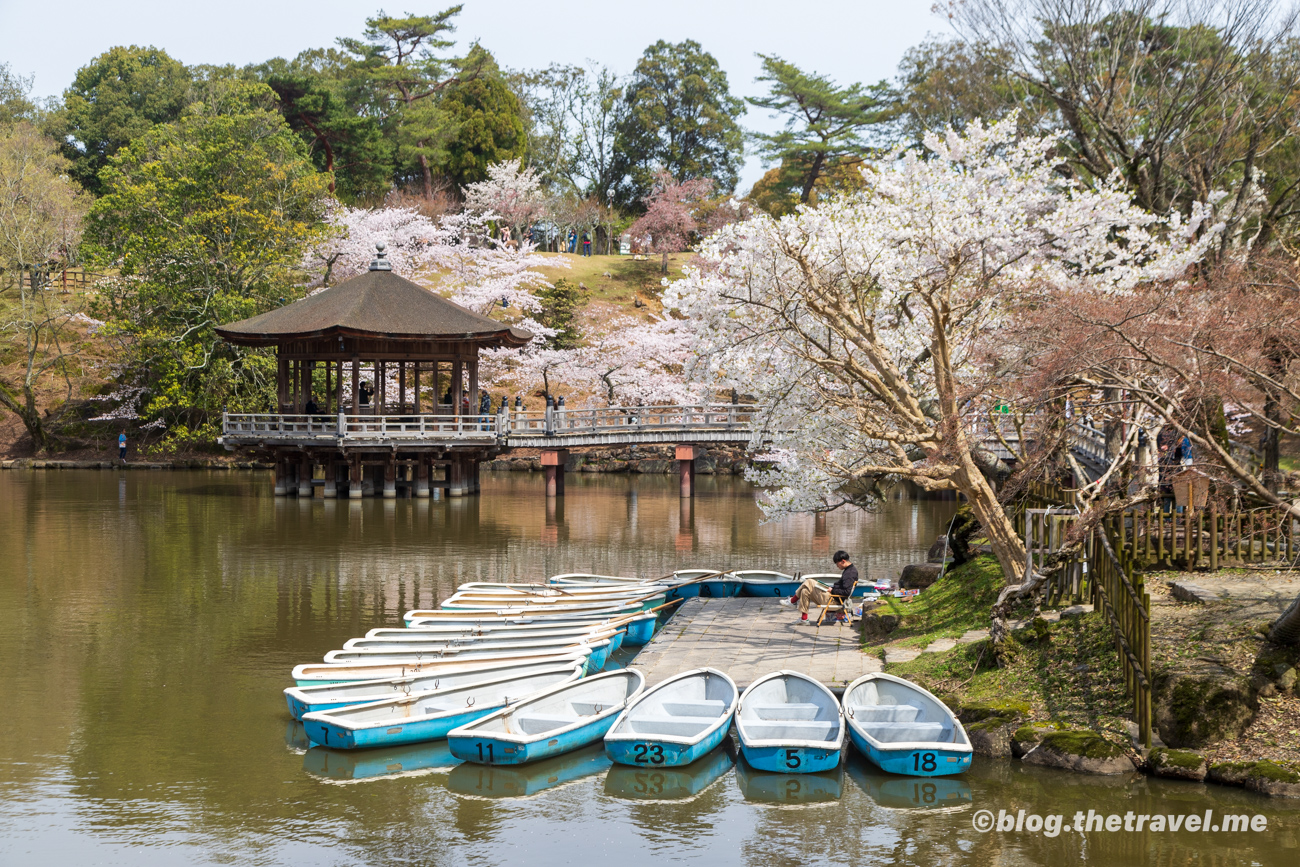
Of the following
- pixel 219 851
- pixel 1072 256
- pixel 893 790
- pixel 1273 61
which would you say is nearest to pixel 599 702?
pixel 893 790

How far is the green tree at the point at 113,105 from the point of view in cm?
6419

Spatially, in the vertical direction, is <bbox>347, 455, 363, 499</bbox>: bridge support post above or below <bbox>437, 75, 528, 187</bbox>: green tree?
below

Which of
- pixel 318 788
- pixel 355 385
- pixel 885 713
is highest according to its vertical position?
pixel 355 385

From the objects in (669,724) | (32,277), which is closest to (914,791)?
(669,724)

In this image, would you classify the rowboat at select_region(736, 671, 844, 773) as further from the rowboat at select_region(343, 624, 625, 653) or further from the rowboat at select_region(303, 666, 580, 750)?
the rowboat at select_region(343, 624, 625, 653)

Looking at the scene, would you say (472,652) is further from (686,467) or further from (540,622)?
(686,467)

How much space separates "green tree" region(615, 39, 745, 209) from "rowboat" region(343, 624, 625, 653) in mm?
57513

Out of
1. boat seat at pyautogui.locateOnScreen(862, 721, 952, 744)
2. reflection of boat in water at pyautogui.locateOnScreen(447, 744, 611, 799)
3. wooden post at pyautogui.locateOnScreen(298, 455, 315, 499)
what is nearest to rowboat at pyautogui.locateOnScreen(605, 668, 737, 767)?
reflection of boat in water at pyautogui.locateOnScreen(447, 744, 611, 799)

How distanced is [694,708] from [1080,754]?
396cm

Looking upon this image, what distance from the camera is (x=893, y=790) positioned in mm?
10461

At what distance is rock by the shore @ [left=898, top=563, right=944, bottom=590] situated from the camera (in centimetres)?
1886

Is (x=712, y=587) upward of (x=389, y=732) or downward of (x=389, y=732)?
upward

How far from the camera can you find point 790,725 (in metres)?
11.0

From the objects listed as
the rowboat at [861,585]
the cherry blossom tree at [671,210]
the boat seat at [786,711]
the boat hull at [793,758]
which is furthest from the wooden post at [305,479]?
the cherry blossom tree at [671,210]
